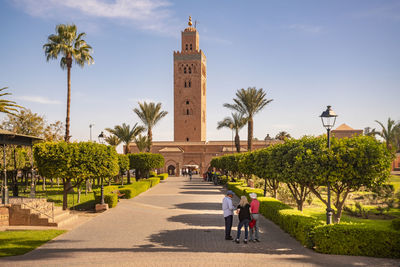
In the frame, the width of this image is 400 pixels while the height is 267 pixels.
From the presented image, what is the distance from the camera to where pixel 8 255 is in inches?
359

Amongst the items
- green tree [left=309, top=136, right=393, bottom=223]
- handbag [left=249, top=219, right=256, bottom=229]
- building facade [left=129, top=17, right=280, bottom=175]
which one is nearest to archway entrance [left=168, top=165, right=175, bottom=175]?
building facade [left=129, top=17, right=280, bottom=175]

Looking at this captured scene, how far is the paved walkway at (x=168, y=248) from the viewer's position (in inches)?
333

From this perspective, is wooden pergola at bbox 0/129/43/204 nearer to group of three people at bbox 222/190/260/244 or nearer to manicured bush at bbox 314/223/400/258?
group of three people at bbox 222/190/260/244

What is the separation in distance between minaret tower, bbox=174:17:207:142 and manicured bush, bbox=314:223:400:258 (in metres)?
65.3

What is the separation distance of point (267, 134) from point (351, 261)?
29751mm

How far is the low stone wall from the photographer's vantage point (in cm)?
1304

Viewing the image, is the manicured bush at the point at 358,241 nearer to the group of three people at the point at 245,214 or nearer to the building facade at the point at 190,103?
the group of three people at the point at 245,214

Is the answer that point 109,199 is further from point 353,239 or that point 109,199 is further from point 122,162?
point 353,239

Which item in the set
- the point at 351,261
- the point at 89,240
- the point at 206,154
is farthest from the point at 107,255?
the point at 206,154

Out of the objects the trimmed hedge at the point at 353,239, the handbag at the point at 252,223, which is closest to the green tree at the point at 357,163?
the trimmed hedge at the point at 353,239

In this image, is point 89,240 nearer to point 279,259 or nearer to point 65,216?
point 65,216

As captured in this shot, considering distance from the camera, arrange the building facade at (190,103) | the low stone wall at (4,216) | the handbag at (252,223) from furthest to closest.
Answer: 1. the building facade at (190,103)
2. the low stone wall at (4,216)
3. the handbag at (252,223)

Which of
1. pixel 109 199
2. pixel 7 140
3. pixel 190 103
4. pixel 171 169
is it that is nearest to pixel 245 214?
pixel 7 140

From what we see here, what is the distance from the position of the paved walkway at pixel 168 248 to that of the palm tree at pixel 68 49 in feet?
53.1
